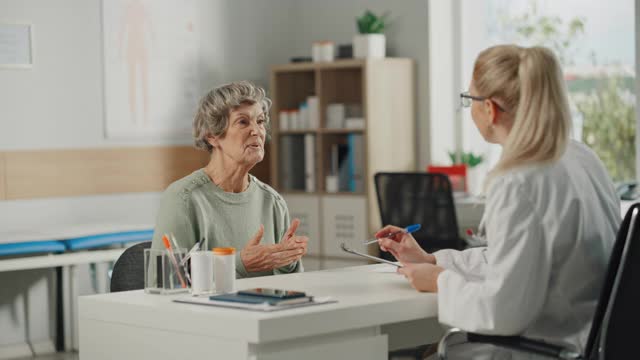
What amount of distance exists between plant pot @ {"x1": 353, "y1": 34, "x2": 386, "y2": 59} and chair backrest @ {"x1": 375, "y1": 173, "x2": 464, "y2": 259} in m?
1.14

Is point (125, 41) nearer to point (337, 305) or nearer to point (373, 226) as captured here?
point (373, 226)

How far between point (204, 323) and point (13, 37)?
381cm

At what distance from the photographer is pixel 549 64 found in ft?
7.82

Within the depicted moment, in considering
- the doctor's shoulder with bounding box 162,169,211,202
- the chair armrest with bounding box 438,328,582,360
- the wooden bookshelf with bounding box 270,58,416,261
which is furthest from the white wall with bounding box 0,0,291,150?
the chair armrest with bounding box 438,328,582,360

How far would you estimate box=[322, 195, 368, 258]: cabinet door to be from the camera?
247 inches

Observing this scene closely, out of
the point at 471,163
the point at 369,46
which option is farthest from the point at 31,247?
the point at 471,163

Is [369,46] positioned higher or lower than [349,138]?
higher

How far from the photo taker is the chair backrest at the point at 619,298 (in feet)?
7.52

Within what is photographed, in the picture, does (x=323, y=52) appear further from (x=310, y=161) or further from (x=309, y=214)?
(x=309, y=214)

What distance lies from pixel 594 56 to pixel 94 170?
294 cm

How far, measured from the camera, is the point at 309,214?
650cm

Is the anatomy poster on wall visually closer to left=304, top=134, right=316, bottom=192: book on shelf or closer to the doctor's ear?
left=304, top=134, right=316, bottom=192: book on shelf

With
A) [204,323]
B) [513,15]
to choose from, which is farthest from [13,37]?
[204,323]

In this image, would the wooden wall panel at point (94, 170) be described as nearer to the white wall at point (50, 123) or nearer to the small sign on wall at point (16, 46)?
the white wall at point (50, 123)
